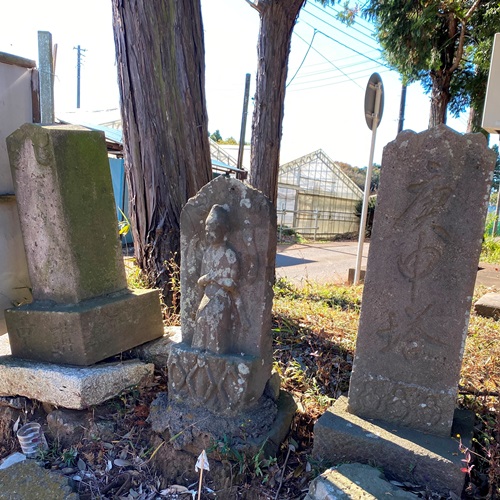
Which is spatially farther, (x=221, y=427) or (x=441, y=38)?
(x=441, y=38)

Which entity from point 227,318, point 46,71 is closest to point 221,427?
point 227,318

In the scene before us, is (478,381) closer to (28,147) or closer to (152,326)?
(152,326)

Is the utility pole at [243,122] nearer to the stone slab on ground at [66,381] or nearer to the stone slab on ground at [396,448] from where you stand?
the stone slab on ground at [66,381]

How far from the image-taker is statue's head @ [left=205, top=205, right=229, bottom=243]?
212cm

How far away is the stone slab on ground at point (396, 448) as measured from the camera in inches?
74.6

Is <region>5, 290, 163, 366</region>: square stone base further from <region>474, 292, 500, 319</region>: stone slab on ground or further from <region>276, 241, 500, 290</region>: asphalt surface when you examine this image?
<region>474, 292, 500, 319</region>: stone slab on ground

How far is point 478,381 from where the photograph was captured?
2.89 m

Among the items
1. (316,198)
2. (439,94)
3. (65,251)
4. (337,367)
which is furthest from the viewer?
(316,198)

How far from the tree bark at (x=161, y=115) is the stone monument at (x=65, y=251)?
107 centimetres

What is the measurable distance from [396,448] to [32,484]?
71.3 inches

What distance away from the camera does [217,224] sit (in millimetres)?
2119

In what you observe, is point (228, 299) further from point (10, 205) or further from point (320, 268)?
point (320, 268)

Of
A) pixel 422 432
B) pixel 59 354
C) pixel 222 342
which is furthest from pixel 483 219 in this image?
pixel 59 354

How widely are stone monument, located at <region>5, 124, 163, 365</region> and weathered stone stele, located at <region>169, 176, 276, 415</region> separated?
21.7 inches
